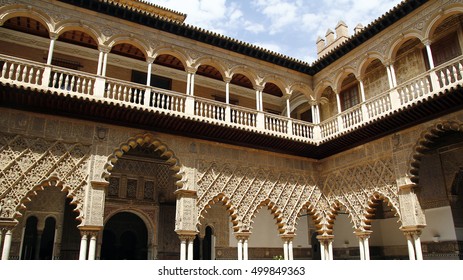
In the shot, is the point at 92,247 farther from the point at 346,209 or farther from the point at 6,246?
the point at 346,209

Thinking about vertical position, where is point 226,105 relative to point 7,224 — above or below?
above

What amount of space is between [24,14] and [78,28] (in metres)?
1.01

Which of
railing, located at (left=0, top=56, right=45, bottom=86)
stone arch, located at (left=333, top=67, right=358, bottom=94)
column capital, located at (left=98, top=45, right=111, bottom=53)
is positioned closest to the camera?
railing, located at (left=0, top=56, right=45, bottom=86)

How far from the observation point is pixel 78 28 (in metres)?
8.14

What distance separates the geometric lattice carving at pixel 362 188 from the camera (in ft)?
27.9

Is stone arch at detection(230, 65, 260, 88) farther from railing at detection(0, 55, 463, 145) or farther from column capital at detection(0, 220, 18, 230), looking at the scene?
column capital at detection(0, 220, 18, 230)

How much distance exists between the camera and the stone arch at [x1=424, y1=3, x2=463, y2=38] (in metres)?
7.54

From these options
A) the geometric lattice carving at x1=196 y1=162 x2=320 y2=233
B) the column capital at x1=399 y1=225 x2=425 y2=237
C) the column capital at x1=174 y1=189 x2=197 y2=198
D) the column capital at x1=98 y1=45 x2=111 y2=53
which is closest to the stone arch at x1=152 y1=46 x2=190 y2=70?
the column capital at x1=98 y1=45 x2=111 y2=53

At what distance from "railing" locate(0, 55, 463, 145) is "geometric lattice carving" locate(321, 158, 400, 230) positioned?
3.31 ft

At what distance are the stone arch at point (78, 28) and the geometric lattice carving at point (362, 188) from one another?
657 centimetres

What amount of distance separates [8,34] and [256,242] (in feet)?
29.0

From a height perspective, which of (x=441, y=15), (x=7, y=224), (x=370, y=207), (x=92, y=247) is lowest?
(x=92, y=247)

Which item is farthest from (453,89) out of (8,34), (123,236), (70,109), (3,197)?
(8,34)

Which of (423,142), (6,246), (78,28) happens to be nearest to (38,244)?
(6,246)
